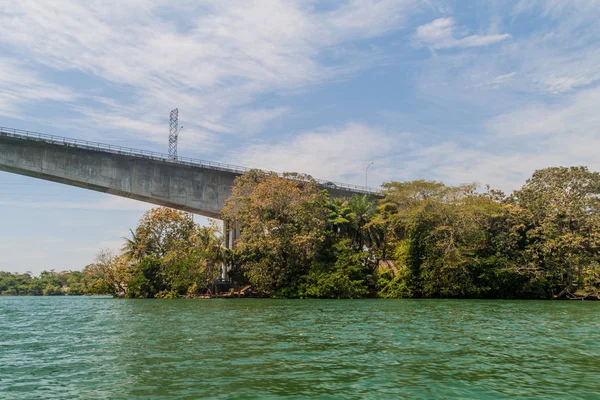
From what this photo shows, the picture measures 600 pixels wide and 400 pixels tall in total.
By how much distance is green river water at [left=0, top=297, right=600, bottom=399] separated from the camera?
27.9 feet

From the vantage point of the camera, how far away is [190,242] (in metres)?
52.0

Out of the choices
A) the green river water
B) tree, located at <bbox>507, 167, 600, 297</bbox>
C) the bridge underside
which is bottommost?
the green river water

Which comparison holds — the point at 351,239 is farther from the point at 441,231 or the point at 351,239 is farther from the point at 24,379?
the point at 24,379

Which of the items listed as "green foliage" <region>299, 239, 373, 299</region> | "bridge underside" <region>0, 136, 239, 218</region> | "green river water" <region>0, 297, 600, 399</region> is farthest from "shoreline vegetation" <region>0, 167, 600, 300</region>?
"green river water" <region>0, 297, 600, 399</region>

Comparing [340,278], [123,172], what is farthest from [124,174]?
[340,278]

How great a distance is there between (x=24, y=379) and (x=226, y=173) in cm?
4789

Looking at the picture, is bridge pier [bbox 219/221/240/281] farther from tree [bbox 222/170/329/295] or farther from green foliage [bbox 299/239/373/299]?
green foliage [bbox 299/239/373/299]

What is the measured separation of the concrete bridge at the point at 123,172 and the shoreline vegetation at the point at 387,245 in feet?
8.62

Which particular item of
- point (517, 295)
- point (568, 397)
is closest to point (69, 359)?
point (568, 397)

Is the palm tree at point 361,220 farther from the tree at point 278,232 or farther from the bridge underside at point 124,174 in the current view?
the bridge underside at point 124,174

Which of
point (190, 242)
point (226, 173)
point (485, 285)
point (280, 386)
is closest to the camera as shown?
point (280, 386)

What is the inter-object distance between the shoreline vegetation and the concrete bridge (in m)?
2.63

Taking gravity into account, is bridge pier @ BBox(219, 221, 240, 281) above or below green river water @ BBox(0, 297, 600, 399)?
above

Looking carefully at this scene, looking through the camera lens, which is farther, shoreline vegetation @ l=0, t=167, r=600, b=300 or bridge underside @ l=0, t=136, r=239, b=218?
bridge underside @ l=0, t=136, r=239, b=218
